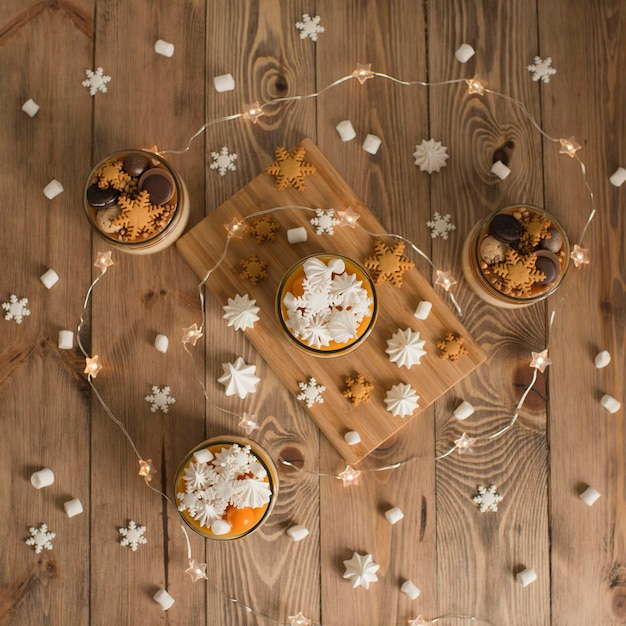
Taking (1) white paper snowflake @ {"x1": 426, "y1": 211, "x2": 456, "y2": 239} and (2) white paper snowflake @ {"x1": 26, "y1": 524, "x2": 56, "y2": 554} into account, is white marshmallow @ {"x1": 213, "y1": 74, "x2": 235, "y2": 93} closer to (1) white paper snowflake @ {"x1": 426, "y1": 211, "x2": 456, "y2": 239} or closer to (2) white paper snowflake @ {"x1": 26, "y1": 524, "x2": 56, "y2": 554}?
(1) white paper snowflake @ {"x1": 426, "y1": 211, "x2": 456, "y2": 239}

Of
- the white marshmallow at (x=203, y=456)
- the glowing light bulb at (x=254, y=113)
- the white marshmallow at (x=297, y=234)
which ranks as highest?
the glowing light bulb at (x=254, y=113)

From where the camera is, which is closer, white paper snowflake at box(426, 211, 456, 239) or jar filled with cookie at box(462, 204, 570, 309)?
jar filled with cookie at box(462, 204, 570, 309)

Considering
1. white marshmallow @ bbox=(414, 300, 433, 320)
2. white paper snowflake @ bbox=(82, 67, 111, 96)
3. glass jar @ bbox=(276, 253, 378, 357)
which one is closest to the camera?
glass jar @ bbox=(276, 253, 378, 357)

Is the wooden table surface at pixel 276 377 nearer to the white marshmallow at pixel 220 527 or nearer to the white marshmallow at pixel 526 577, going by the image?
the white marshmallow at pixel 526 577

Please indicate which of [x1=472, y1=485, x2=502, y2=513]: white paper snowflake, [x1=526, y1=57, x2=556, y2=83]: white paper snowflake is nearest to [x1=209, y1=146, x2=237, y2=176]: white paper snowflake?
[x1=526, y1=57, x2=556, y2=83]: white paper snowflake

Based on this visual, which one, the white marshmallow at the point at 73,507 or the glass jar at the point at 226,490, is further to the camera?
the white marshmallow at the point at 73,507

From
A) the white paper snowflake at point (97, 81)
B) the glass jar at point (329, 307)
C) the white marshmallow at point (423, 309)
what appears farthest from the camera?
the white paper snowflake at point (97, 81)

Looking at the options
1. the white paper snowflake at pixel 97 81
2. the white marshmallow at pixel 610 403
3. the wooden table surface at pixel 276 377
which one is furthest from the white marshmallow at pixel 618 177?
the white paper snowflake at pixel 97 81

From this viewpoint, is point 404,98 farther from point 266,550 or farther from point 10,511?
point 10,511
